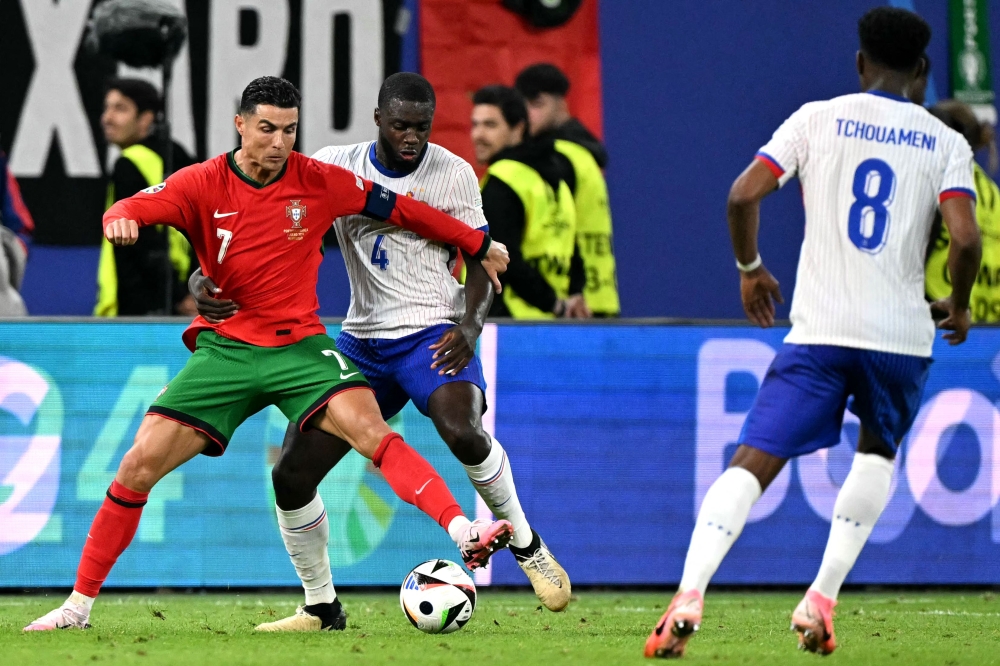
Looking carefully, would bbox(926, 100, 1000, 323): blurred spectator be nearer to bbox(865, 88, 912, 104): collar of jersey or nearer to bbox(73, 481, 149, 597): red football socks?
bbox(865, 88, 912, 104): collar of jersey

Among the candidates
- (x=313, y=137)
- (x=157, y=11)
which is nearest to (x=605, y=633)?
(x=157, y=11)

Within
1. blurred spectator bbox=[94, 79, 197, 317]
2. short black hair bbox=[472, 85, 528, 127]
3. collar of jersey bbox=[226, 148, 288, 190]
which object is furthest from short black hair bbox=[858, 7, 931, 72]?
blurred spectator bbox=[94, 79, 197, 317]

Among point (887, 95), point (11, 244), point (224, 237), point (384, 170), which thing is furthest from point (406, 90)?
point (11, 244)

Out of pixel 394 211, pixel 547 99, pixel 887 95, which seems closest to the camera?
pixel 887 95

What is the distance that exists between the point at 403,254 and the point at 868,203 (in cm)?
197

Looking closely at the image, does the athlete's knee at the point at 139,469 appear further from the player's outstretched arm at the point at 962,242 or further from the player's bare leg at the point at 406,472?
the player's outstretched arm at the point at 962,242

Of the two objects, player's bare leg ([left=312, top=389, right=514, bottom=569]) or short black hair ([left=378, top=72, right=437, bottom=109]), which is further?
→ short black hair ([left=378, top=72, right=437, bottom=109])

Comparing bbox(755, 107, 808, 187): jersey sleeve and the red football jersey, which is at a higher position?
bbox(755, 107, 808, 187): jersey sleeve

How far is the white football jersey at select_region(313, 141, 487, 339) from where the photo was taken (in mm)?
5977

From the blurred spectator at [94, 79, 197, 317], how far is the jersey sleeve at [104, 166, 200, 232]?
289cm

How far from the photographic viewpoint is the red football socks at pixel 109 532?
5496 mm

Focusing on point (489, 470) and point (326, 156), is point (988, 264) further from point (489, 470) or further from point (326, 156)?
point (326, 156)

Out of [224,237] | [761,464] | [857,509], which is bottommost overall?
[857,509]

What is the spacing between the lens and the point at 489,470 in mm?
5914
